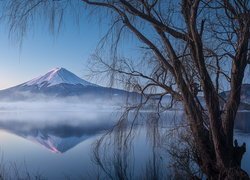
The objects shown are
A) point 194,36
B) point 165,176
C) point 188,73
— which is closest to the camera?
point 194,36

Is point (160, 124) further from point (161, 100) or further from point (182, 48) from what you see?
point (182, 48)

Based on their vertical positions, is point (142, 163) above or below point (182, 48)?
below

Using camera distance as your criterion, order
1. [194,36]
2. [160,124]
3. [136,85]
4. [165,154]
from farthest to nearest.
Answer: [165,154] → [160,124] → [136,85] → [194,36]

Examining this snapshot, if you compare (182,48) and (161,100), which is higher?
(182,48)

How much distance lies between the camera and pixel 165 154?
9.71 metres

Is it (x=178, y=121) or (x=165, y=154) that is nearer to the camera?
(x=178, y=121)

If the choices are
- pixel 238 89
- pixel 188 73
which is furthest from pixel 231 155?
pixel 188 73

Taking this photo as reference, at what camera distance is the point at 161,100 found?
584 cm

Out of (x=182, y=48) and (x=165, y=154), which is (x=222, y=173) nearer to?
(x=182, y=48)

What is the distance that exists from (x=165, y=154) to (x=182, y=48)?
4.84 meters

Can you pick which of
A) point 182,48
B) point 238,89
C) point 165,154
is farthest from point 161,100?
point 165,154

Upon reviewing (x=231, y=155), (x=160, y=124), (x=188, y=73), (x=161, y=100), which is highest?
(x=188, y=73)

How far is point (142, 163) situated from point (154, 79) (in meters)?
5.13

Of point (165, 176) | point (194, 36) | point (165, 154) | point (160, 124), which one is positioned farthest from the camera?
point (165, 154)
